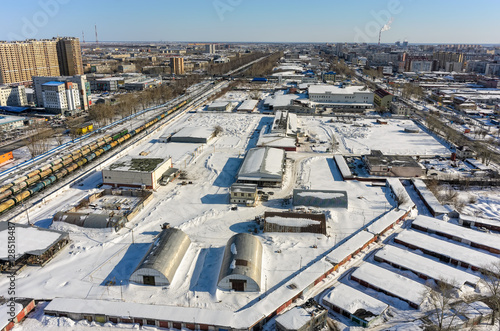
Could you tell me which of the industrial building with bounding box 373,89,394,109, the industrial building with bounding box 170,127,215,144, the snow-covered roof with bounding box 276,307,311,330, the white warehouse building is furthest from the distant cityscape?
the white warehouse building

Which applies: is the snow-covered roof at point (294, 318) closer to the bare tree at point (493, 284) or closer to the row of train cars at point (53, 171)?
the bare tree at point (493, 284)

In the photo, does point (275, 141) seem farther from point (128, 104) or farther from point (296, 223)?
point (128, 104)

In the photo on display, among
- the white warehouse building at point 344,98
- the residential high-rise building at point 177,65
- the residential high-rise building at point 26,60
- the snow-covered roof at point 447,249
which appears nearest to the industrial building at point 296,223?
the snow-covered roof at point 447,249

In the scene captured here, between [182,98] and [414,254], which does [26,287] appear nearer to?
[414,254]

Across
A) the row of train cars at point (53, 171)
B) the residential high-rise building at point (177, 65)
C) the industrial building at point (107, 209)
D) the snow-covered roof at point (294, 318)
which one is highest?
the residential high-rise building at point (177, 65)

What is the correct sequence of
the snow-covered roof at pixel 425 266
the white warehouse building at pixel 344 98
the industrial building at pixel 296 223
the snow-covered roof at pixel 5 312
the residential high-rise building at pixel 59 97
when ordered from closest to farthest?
the snow-covered roof at pixel 5 312
the snow-covered roof at pixel 425 266
the industrial building at pixel 296 223
the residential high-rise building at pixel 59 97
the white warehouse building at pixel 344 98

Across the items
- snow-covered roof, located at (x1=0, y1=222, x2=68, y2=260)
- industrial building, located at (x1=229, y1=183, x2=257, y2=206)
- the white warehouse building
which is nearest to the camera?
snow-covered roof, located at (x1=0, y1=222, x2=68, y2=260)

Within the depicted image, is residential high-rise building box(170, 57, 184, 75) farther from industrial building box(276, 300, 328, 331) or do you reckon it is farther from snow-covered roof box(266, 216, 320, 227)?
industrial building box(276, 300, 328, 331)
